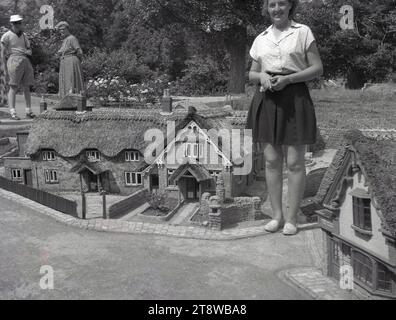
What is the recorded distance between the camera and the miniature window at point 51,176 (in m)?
25.8

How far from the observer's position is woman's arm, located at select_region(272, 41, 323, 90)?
8438 millimetres

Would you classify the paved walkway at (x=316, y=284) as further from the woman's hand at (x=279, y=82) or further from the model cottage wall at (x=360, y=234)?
the woman's hand at (x=279, y=82)

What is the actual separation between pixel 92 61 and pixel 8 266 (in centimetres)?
4003

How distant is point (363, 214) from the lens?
787 cm

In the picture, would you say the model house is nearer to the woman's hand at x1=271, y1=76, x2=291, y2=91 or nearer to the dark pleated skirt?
the dark pleated skirt

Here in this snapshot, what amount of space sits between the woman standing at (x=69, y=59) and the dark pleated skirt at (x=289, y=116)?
58.1 ft

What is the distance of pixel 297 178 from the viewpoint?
29.9 ft

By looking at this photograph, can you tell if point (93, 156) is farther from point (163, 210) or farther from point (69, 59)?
point (163, 210)

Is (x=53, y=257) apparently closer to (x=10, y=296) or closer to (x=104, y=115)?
(x=10, y=296)

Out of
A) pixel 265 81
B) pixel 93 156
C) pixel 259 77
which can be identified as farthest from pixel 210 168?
pixel 265 81

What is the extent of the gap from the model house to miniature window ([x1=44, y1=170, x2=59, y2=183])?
19.6m

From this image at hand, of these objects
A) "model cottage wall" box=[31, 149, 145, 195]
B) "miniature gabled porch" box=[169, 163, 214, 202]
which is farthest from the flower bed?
"model cottage wall" box=[31, 149, 145, 195]

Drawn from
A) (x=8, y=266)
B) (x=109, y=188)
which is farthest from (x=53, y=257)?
(x=109, y=188)

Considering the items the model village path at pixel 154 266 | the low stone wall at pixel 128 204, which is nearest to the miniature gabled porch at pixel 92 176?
the low stone wall at pixel 128 204
